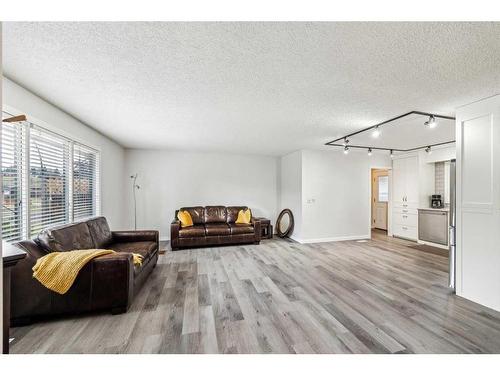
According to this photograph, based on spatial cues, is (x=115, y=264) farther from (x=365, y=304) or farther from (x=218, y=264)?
(x=365, y=304)

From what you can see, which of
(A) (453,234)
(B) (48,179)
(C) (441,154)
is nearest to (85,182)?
(B) (48,179)

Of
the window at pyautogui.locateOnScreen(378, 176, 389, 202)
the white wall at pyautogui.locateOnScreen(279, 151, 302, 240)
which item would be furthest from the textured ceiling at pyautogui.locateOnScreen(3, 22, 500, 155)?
the window at pyautogui.locateOnScreen(378, 176, 389, 202)

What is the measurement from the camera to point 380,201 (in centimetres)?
694

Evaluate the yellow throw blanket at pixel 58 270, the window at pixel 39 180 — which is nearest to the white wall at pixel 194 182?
the window at pixel 39 180

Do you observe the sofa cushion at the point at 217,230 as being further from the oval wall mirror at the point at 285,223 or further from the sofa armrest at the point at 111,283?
the sofa armrest at the point at 111,283

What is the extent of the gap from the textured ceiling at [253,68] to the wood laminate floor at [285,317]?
2299 millimetres

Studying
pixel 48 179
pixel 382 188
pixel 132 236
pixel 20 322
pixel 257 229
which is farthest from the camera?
pixel 382 188

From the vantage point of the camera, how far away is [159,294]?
2.52 meters

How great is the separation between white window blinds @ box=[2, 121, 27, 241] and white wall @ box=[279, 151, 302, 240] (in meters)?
4.74

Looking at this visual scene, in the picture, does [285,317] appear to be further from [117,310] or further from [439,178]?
[439,178]

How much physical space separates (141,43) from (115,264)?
202cm

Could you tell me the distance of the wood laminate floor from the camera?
65.2 inches

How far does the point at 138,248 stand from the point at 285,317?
7.29 ft

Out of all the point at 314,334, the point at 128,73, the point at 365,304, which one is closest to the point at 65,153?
the point at 128,73
